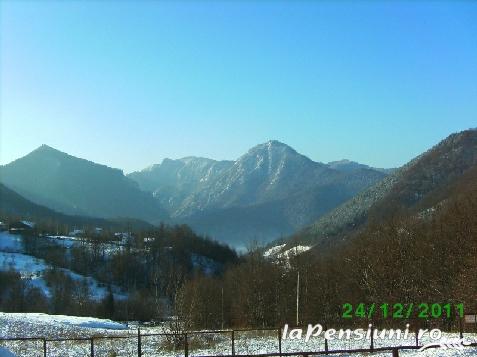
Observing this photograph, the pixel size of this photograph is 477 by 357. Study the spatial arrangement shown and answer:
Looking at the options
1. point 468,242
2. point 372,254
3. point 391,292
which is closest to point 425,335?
point 468,242

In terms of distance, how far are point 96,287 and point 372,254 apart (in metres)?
109

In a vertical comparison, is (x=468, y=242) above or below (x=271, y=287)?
above

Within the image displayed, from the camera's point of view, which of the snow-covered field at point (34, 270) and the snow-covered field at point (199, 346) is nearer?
the snow-covered field at point (199, 346)

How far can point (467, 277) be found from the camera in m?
47.7

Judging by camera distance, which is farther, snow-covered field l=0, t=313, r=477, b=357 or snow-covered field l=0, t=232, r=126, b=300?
snow-covered field l=0, t=232, r=126, b=300

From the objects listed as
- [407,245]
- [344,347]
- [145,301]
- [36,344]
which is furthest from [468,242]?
[145,301]

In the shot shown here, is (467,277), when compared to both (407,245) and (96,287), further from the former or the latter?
(96,287)

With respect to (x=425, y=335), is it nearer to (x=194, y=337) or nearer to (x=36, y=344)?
(x=194, y=337)

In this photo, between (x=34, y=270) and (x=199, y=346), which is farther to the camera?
(x=34, y=270)

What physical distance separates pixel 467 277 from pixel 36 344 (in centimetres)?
3557

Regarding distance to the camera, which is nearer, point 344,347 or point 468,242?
point 344,347

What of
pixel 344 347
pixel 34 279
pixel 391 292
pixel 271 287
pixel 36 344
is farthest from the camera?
pixel 34 279

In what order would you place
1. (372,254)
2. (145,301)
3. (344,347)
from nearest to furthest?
(344,347)
(372,254)
(145,301)

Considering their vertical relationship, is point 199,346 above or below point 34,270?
below
